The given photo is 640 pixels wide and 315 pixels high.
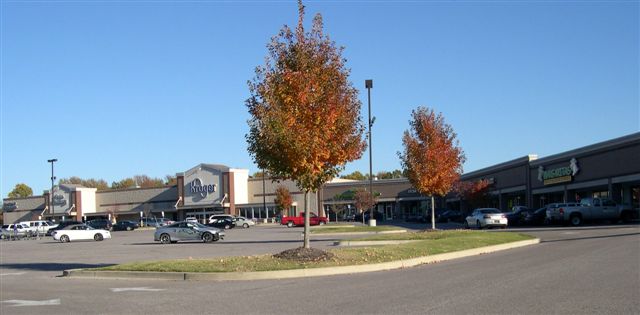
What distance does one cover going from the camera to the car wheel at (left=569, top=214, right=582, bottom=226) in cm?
4131

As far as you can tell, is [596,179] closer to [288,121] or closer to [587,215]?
[587,215]

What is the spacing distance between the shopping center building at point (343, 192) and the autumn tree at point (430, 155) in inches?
608

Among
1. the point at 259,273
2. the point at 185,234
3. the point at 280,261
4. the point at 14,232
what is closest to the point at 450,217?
the point at 185,234

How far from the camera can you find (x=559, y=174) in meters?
53.2

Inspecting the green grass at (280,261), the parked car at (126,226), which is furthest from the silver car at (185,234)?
the parked car at (126,226)

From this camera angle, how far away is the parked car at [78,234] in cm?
4884

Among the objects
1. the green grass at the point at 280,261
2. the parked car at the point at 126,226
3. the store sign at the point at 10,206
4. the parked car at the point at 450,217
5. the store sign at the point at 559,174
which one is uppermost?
the store sign at the point at 559,174

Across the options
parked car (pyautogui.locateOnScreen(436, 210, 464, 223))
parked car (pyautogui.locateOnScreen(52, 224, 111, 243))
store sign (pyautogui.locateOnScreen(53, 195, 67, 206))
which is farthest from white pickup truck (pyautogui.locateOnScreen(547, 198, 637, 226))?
store sign (pyautogui.locateOnScreen(53, 195, 67, 206))

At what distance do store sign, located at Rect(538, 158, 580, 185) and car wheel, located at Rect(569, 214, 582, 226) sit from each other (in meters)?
10.4

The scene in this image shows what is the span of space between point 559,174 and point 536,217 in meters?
8.61

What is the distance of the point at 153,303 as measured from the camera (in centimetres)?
1270

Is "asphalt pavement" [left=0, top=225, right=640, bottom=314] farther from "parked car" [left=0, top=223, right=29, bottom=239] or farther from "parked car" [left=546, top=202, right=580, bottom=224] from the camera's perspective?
"parked car" [left=0, top=223, right=29, bottom=239]

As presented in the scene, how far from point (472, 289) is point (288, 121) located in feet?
24.3

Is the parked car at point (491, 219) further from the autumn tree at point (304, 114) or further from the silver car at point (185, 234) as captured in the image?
the autumn tree at point (304, 114)
